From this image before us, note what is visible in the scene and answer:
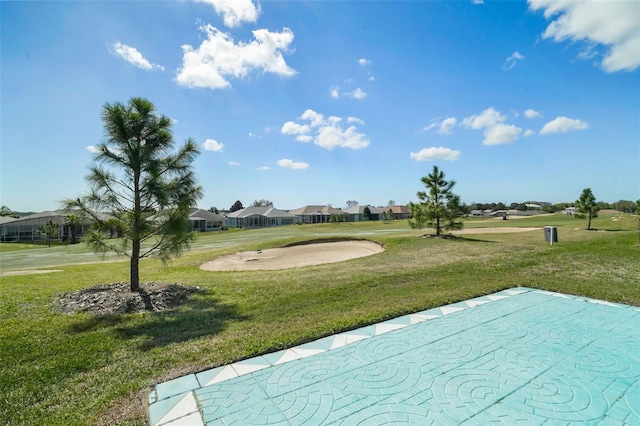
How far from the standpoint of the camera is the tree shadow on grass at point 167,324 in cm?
454

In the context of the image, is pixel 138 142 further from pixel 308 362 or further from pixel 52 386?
pixel 308 362

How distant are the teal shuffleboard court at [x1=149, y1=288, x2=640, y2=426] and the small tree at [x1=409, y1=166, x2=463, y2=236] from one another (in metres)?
13.9

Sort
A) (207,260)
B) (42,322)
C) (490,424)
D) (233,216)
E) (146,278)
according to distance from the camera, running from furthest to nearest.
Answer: (233,216), (207,260), (146,278), (42,322), (490,424)

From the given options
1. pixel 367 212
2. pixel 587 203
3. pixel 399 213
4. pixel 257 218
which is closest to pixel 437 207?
pixel 587 203

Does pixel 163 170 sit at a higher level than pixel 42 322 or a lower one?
higher

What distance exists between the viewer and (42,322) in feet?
16.3

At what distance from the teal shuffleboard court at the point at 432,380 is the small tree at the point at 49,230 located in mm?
43936

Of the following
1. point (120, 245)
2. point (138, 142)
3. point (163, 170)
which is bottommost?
point (120, 245)

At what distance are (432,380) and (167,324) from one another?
424 centimetres

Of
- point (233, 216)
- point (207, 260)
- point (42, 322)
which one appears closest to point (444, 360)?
point (42, 322)

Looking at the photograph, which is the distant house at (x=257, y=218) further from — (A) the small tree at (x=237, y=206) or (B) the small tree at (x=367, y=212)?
(A) the small tree at (x=237, y=206)

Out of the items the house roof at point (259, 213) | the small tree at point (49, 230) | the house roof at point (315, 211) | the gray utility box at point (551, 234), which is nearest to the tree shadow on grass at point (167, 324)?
the gray utility box at point (551, 234)

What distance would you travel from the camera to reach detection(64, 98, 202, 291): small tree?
6340 mm

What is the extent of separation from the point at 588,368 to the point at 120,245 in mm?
8266
